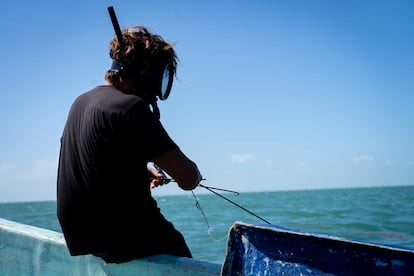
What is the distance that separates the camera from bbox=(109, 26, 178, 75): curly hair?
188cm

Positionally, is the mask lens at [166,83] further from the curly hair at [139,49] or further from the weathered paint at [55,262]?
the weathered paint at [55,262]

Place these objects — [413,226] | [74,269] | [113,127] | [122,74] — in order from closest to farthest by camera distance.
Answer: [113,127] < [122,74] < [74,269] < [413,226]

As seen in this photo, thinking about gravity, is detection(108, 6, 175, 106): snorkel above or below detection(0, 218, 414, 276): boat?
above

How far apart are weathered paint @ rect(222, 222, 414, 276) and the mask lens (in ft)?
3.33

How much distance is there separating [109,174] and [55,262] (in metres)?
0.85

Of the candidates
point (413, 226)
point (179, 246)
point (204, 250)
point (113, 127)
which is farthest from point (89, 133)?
point (413, 226)

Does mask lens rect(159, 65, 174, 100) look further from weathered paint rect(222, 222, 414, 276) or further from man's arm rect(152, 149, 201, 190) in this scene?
weathered paint rect(222, 222, 414, 276)

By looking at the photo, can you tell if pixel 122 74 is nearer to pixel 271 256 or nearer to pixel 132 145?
pixel 132 145

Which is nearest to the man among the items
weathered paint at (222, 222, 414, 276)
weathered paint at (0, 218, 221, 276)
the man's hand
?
weathered paint at (0, 218, 221, 276)

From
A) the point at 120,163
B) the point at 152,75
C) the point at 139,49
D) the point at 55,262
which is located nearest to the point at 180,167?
the point at 120,163

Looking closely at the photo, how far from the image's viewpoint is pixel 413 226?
1155 cm

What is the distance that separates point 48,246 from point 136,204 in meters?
0.79

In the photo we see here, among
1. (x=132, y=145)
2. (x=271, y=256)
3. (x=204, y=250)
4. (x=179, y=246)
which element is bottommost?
(x=204, y=250)

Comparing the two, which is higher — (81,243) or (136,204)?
(136,204)
